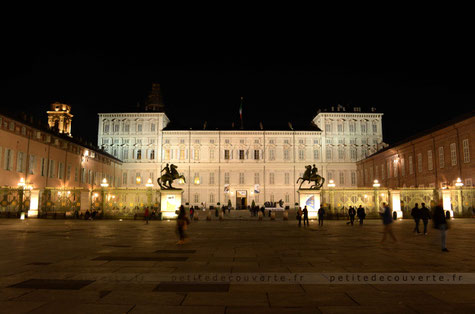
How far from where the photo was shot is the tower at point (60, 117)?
229ft

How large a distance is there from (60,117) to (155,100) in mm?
18045

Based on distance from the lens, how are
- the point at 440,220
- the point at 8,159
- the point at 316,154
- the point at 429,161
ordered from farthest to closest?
1. the point at 316,154
2. the point at 429,161
3. the point at 8,159
4. the point at 440,220

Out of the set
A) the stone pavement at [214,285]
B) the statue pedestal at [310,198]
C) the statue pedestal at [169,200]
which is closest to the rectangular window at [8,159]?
the statue pedestal at [169,200]

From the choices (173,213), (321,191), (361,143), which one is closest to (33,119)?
(173,213)

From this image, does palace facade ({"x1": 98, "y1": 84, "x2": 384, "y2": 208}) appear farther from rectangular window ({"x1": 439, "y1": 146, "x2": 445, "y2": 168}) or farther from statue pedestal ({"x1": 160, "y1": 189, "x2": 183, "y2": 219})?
statue pedestal ({"x1": 160, "y1": 189, "x2": 183, "y2": 219})

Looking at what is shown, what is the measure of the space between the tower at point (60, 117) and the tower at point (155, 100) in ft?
49.5

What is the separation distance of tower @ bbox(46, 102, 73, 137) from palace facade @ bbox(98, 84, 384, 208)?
26.9 feet

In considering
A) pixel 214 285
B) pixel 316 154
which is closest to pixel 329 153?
pixel 316 154

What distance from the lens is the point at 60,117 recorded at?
7006 centimetres

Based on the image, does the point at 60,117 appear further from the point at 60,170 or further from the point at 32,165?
the point at 32,165

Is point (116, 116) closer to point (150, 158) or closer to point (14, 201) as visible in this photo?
point (150, 158)

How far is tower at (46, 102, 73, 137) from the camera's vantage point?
69.9m

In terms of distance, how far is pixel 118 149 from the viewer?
67062mm

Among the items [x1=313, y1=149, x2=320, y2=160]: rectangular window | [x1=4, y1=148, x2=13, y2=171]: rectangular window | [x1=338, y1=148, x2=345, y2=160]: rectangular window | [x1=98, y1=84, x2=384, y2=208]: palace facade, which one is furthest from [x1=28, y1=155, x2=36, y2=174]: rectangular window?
[x1=338, y1=148, x2=345, y2=160]: rectangular window
